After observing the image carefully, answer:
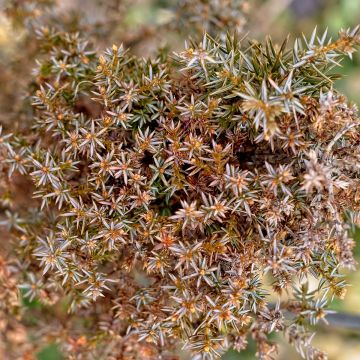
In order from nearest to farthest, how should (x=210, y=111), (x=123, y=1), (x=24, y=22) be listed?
(x=210, y=111)
(x=24, y=22)
(x=123, y=1)

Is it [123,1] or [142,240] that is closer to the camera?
[142,240]

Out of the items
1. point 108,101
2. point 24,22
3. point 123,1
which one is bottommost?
point 108,101

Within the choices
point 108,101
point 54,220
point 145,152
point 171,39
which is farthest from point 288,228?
point 171,39

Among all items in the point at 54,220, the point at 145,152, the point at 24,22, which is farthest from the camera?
the point at 24,22

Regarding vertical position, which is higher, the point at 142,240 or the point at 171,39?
the point at 171,39

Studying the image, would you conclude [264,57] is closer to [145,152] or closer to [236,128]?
[236,128]

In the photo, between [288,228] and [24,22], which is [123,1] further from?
[288,228]
